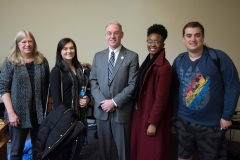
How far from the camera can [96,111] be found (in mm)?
1804

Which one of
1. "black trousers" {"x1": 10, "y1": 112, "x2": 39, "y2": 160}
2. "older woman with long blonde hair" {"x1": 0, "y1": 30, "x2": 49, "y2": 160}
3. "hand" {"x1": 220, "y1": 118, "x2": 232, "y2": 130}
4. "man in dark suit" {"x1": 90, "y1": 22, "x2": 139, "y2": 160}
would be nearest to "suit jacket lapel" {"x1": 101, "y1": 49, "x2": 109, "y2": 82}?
"man in dark suit" {"x1": 90, "y1": 22, "x2": 139, "y2": 160}

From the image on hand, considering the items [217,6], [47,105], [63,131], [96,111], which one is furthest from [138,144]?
[217,6]

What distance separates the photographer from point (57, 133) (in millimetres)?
1553

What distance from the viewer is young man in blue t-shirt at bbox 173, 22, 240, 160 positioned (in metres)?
1.42

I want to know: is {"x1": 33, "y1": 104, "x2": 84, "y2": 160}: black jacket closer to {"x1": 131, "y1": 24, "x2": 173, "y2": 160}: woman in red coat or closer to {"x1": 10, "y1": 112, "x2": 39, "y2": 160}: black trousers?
{"x1": 10, "y1": 112, "x2": 39, "y2": 160}: black trousers

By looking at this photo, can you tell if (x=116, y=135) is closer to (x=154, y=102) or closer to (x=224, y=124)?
(x=154, y=102)

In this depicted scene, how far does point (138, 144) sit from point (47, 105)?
91 centimetres

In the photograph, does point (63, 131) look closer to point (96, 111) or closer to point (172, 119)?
point (96, 111)

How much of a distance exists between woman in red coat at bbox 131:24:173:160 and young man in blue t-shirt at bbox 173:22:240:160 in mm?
136

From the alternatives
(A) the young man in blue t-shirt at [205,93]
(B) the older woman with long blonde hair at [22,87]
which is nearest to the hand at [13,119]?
(B) the older woman with long blonde hair at [22,87]

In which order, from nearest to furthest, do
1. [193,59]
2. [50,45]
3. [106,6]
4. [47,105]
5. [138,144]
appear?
[193,59] → [138,144] → [47,105] → [106,6] → [50,45]

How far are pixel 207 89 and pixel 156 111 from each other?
0.42m

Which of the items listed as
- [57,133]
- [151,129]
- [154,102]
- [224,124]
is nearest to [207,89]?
[224,124]

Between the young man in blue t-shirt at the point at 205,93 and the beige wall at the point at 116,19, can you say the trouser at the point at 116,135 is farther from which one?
the beige wall at the point at 116,19
